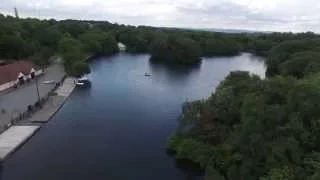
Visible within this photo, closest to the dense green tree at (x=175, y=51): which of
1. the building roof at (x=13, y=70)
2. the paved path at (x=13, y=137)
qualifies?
the building roof at (x=13, y=70)

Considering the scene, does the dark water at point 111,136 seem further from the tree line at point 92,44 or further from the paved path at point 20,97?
the tree line at point 92,44

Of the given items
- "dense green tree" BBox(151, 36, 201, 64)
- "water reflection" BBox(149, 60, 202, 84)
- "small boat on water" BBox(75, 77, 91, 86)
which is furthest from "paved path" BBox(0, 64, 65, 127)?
"dense green tree" BBox(151, 36, 201, 64)

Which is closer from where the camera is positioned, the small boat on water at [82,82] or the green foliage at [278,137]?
the green foliage at [278,137]

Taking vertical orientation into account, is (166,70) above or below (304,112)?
below

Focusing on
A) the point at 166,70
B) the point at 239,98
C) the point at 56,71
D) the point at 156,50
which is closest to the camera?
the point at 239,98

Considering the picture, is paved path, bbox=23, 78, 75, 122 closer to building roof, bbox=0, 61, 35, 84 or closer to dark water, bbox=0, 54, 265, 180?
dark water, bbox=0, 54, 265, 180

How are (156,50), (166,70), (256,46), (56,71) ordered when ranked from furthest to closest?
(256,46)
(156,50)
(166,70)
(56,71)

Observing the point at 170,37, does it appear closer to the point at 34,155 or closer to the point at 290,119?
the point at 34,155

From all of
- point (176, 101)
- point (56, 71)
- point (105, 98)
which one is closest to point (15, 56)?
point (56, 71)
